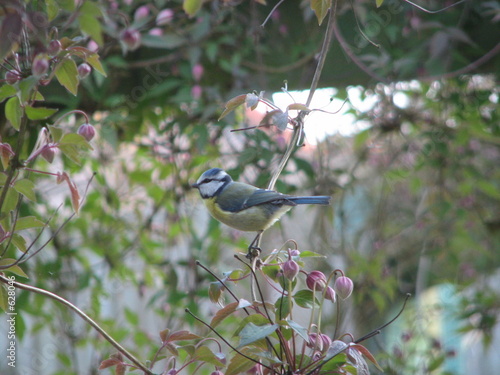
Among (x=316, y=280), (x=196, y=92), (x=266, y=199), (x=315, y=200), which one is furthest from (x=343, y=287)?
(x=196, y=92)

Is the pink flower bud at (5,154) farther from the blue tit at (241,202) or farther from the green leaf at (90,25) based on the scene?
the blue tit at (241,202)

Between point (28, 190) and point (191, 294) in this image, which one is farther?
point (191, 294)

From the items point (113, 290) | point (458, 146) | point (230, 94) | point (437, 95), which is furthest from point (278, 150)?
point (113, 290)

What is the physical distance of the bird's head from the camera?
114cm

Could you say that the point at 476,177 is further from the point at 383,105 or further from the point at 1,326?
the point at 1,326

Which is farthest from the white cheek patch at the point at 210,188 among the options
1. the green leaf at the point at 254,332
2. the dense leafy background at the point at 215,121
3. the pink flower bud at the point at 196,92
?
the green leaf at the point at 254,332

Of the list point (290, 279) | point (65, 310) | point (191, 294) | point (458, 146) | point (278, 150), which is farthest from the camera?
point (458, 146)

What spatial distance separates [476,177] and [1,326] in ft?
5.79

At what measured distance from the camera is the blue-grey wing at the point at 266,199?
1.09 metres

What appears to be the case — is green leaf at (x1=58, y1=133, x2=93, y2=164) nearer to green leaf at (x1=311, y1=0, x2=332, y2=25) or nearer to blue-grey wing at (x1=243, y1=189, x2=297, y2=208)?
green leaf at (x1=311, y1=0, x2=332, y2=25)

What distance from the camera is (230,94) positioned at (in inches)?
62.8

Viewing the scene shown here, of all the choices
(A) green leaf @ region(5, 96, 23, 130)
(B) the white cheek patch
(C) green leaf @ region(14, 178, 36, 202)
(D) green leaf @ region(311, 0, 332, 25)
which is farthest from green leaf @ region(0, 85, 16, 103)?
(B) the white cheek patch

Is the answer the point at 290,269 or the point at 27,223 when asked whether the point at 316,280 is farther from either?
the point at 27,223

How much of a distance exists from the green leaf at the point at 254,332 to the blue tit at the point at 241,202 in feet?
1.41
